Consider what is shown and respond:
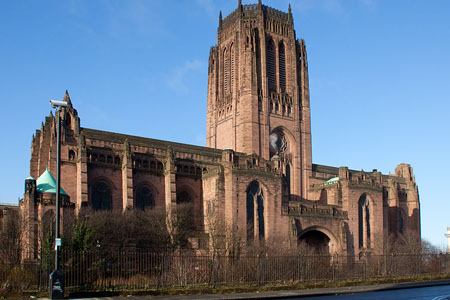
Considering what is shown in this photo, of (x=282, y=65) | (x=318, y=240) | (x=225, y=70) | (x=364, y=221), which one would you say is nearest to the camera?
(x=318, y=240)

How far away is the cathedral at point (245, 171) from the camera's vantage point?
58125 mm

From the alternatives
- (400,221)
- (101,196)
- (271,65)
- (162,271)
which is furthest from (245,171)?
(400,221)

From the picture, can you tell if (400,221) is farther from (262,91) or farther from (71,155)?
(71,155)

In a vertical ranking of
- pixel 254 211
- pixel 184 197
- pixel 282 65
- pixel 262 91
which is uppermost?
→ pixel 282 65

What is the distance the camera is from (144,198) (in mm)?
61812

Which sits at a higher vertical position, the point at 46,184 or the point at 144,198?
the point at 46,184

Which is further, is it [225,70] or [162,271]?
[225,70]

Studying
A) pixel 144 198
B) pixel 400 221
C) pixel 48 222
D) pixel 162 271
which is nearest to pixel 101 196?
pixel 144 198

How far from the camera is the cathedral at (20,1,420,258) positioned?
58125mm

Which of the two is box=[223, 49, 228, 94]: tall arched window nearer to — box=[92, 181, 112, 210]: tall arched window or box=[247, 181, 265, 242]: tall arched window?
box=[247, 181, 265, 242]: tall arched window

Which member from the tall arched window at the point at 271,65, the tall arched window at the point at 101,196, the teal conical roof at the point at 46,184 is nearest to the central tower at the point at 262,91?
the tall arched window at the point at 271,65

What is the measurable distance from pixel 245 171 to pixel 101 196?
15279mm

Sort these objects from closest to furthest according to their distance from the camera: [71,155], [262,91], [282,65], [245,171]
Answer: [71,155]
[245,171]
[262,91]
[282,65]

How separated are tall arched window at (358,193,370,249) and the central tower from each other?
876 cm
